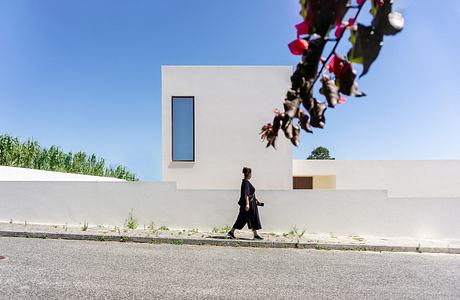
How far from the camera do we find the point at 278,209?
10484mm

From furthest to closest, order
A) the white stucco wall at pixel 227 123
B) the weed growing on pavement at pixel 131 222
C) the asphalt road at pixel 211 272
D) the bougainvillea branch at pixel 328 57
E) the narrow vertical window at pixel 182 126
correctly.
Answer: the narrow vertical window at pixel 182 126
the white stucco wall at pixel 227 123
the weed growing on pavement at pixel 131 222
the asphalt road at pixel 211 272
the bougainvillea branch at pixel 328 57

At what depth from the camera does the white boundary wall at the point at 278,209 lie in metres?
10.3

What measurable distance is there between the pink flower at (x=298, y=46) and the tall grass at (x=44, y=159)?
17698 millimetres

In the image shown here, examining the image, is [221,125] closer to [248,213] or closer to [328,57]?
[248,213]

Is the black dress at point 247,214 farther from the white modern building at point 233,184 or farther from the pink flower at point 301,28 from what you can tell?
the pink flower at point 301,28

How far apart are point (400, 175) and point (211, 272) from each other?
13748 millimetres

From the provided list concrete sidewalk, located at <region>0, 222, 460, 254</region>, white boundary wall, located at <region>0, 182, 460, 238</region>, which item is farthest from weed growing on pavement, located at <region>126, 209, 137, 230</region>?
concrete sidewalk, located at <region>0, 222, 460, 254</region>

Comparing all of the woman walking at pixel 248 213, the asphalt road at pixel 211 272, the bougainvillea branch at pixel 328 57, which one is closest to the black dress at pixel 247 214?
the woman walking at pixel 248 213

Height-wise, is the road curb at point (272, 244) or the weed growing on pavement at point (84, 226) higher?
the weed growing on pavement at point (84, 226)

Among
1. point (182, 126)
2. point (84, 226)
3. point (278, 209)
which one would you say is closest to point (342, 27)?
point (278, 209)

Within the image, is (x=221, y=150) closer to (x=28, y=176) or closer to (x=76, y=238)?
(x=76, y=238)

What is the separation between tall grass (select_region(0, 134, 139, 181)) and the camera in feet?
A: 53.2

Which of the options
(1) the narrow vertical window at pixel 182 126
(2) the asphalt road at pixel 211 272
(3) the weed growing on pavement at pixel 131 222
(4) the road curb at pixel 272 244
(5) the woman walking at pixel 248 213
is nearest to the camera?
(2) the asphalt road at pixel 211 272

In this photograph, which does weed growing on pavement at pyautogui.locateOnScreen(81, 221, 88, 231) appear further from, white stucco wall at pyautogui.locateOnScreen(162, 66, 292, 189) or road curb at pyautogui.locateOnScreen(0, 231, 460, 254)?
white stucco wall at pyautogui.locateOnScreen(162, 66, 292, 189)
